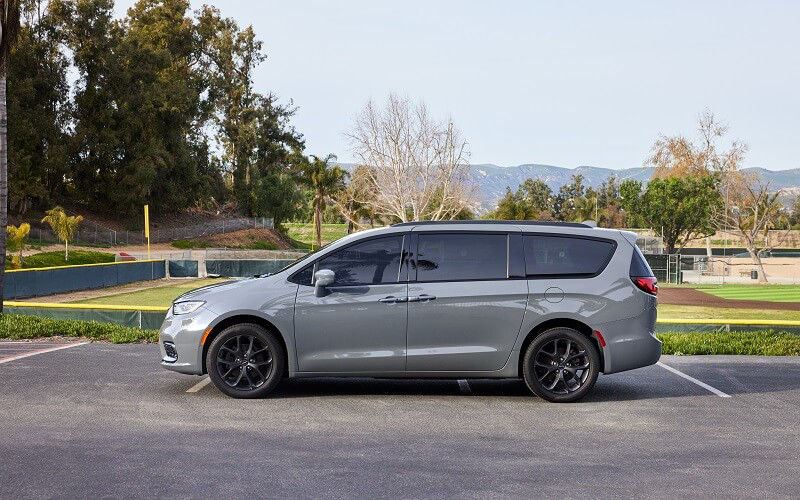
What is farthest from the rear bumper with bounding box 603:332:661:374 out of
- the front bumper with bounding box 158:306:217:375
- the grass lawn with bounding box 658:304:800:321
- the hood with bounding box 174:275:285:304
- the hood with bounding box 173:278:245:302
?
the grass lawn with bounding box 658:304:800:321

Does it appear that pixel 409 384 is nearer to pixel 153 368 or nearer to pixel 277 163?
pixel 153 368

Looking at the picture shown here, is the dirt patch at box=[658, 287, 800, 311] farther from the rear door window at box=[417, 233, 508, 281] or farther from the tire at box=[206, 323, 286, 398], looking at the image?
the tire at box=[206, 323, 286, 398]

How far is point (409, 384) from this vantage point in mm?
10414

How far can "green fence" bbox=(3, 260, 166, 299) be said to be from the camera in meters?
31.0

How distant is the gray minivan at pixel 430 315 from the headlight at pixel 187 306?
12 millimetres

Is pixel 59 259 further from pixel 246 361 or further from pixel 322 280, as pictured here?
pixel 322 280

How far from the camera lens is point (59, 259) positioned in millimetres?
55031

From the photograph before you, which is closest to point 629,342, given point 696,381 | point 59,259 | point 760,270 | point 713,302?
point 696,381

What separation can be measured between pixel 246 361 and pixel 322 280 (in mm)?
1129

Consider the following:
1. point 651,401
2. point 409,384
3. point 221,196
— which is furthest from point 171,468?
point 221,196

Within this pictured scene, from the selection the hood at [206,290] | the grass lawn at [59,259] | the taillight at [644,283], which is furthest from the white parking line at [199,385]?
the grass lawn at [59,259]

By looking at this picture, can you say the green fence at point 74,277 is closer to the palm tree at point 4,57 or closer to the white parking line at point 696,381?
the palm tree at point 4,57

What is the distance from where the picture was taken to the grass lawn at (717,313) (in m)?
31.7

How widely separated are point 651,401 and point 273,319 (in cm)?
387
